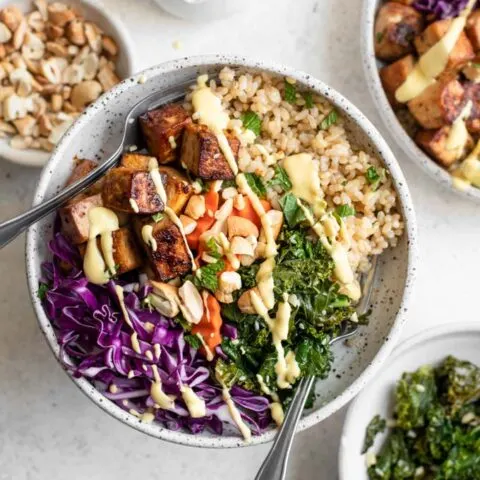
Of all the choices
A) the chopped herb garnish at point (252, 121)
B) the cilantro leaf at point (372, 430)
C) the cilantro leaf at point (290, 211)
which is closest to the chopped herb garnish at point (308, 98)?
the chopped herb garnish at point (252, 121)

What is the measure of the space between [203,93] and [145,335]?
0.56 m

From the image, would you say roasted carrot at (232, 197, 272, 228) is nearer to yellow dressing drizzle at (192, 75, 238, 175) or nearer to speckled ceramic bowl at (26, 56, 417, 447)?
yellow dressing drizzle at (192, 75, 238, 175)

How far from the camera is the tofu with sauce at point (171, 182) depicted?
179 centimetres

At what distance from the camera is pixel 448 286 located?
222cm

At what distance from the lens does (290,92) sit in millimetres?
1891

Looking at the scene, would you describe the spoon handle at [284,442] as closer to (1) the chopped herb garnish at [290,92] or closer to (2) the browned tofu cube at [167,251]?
(2) the browned tofu cube at [167,251]

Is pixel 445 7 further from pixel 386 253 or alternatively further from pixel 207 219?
pixel 207 219

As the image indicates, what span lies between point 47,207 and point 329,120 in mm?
660

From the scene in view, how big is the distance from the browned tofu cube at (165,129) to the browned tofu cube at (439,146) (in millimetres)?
621

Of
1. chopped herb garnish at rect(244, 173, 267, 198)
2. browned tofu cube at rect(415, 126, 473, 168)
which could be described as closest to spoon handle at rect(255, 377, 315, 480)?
chopped herb garnish at rect(244, 173, 267, 198)

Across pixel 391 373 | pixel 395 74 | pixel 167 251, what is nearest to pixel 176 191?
pixel 167 251

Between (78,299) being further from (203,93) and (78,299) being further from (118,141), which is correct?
(203,93)

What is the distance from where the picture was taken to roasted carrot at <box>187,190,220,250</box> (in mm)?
1814

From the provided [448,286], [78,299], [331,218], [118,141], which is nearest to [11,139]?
[118,141]
